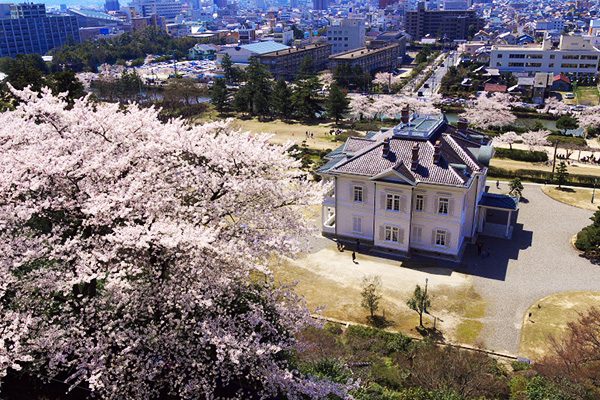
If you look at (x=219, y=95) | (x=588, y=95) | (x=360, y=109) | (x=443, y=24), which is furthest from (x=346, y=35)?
(x=360, y=109)

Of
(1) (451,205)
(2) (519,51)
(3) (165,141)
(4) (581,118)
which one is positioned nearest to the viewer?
(3) (165,141)

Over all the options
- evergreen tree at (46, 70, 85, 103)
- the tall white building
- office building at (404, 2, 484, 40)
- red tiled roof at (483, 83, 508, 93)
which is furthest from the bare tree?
office building at (404, 2, 484, 40)

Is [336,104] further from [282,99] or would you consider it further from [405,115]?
[405,115]

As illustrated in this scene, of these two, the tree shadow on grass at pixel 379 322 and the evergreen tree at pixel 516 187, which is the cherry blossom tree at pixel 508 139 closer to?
the evergreen tree at pixel 516 187

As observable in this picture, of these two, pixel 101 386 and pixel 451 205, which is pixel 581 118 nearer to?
pixel 451 205

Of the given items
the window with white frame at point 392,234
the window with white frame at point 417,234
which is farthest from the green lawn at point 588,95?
the window with white frame at point 392,234

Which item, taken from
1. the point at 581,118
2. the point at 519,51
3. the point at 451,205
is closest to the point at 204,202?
the point at 451,205
